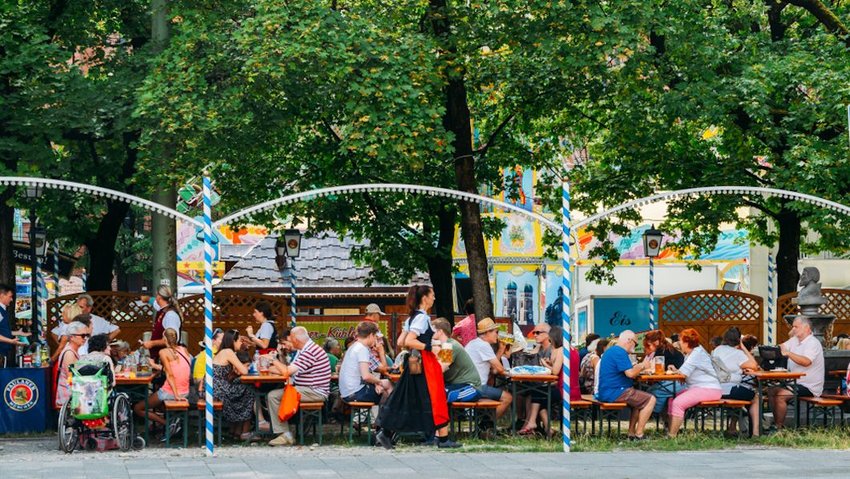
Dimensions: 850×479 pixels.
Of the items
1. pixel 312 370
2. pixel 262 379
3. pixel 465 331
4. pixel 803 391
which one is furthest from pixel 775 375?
pixel 262 379

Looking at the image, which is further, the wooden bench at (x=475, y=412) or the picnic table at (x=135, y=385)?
the wooden bench at (x=475, y=412)

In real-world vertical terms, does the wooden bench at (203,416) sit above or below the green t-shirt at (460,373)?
below

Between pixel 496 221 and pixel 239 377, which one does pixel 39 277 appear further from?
pixel 239 377

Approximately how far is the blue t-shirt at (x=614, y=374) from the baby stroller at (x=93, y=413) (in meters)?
5.79

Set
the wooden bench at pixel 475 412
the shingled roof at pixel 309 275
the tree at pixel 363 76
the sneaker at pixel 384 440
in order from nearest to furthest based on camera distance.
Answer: the sneaker at pixel 384 440 < the wooden bench at pixel 475 412 < the tree at pixel 363 76 < the shingled roof at pixel 309 275

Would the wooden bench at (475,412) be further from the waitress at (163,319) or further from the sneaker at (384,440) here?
the waitress at (163,319)

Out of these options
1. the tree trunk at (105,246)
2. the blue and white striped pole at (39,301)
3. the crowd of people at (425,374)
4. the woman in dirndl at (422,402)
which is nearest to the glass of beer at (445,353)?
the crowd of people at (425,374)

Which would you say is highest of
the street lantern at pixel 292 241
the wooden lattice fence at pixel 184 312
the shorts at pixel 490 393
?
the street lantern at pixel 292 241

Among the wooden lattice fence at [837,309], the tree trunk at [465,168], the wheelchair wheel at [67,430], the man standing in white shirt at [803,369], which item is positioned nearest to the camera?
the wheelchair wheel at [67,430]

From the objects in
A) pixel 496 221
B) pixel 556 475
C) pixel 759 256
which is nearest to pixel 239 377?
pixel 556 475

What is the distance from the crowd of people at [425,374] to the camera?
17609 mm

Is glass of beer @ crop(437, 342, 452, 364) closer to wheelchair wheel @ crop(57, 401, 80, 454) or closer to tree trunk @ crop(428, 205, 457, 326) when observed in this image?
wheelchair wheel @ crop(57, 401, 80, 454)

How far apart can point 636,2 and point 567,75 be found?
2.16m

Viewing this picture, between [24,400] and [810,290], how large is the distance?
13.2m
